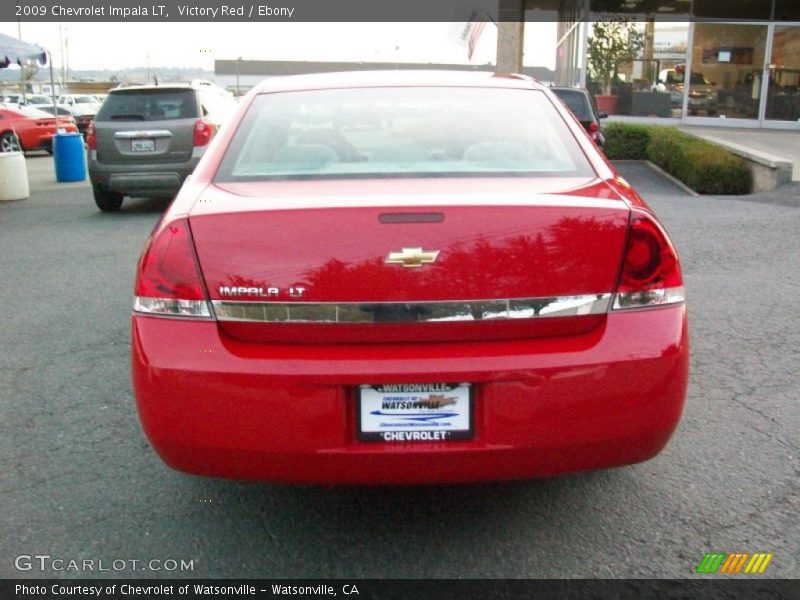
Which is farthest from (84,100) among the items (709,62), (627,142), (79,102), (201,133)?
(201,133)

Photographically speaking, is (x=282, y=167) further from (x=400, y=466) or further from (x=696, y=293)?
(x=696, y=293)

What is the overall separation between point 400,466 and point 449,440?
169 millimetres

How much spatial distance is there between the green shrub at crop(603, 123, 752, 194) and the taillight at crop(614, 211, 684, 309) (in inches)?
403

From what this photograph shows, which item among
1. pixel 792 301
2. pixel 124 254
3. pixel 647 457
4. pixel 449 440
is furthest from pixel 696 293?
pixel 124 254

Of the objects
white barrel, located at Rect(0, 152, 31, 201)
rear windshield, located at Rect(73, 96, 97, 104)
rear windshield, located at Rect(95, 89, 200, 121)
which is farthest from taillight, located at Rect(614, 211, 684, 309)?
rear windshield, located at Rect(73, 96, 97, 104)

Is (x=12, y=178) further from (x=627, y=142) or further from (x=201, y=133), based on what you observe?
(x=627, y=142)

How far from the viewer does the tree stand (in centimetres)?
2202

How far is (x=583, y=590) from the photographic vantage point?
8.80 feet

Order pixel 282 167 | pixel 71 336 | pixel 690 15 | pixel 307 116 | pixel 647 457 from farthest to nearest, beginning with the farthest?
pixel 690 15
pixel 71 336
pixel 307 116
pixel 282 167
pixel 647 457

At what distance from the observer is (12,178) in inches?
500

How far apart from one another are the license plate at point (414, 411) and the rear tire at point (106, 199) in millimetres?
9377

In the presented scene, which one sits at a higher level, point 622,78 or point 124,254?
point 622,78

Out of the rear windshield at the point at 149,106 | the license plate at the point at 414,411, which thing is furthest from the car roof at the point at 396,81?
the rear windshield at the point at 149,106

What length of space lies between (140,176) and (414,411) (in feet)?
29.7
